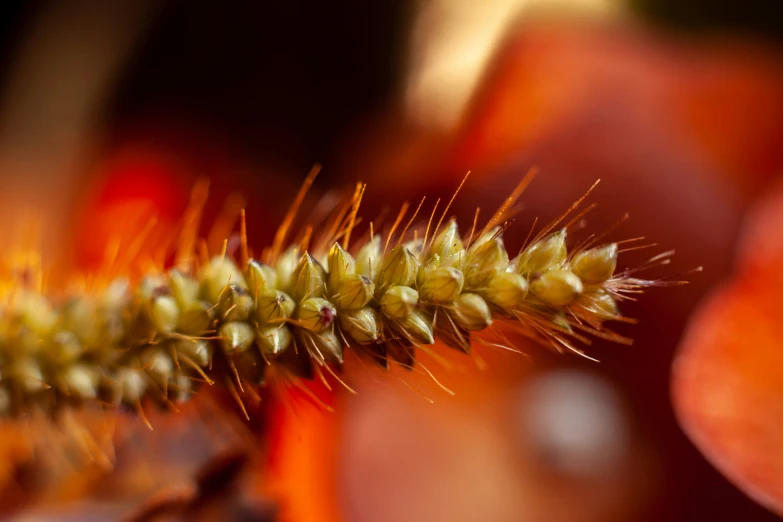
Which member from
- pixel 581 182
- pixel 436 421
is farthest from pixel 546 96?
pixel 436 421

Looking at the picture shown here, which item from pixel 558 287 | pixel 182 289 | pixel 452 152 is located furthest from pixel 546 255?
pixel 452 152

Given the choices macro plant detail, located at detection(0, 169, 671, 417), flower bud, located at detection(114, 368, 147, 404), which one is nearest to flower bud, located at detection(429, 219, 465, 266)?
macro plant detail, located at detection(0, 169, 671, 417)

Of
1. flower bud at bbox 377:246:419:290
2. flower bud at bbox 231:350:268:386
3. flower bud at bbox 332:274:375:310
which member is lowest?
flower bud at bbox 231:350:268:386

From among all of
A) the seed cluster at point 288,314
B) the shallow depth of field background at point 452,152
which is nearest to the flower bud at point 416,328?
the seed cluster at point 288,314

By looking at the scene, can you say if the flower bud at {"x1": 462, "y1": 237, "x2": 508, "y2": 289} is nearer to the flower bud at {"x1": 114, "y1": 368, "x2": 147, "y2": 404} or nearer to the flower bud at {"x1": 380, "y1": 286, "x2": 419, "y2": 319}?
the flower bud at {"x1": 380, "y1": 286, "x2": 419, "y2": 319}

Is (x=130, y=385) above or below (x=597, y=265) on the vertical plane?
below

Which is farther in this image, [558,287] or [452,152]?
[452,152]

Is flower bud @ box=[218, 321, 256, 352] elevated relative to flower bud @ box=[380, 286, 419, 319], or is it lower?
lower

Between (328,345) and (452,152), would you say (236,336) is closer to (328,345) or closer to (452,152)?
(328,345)
